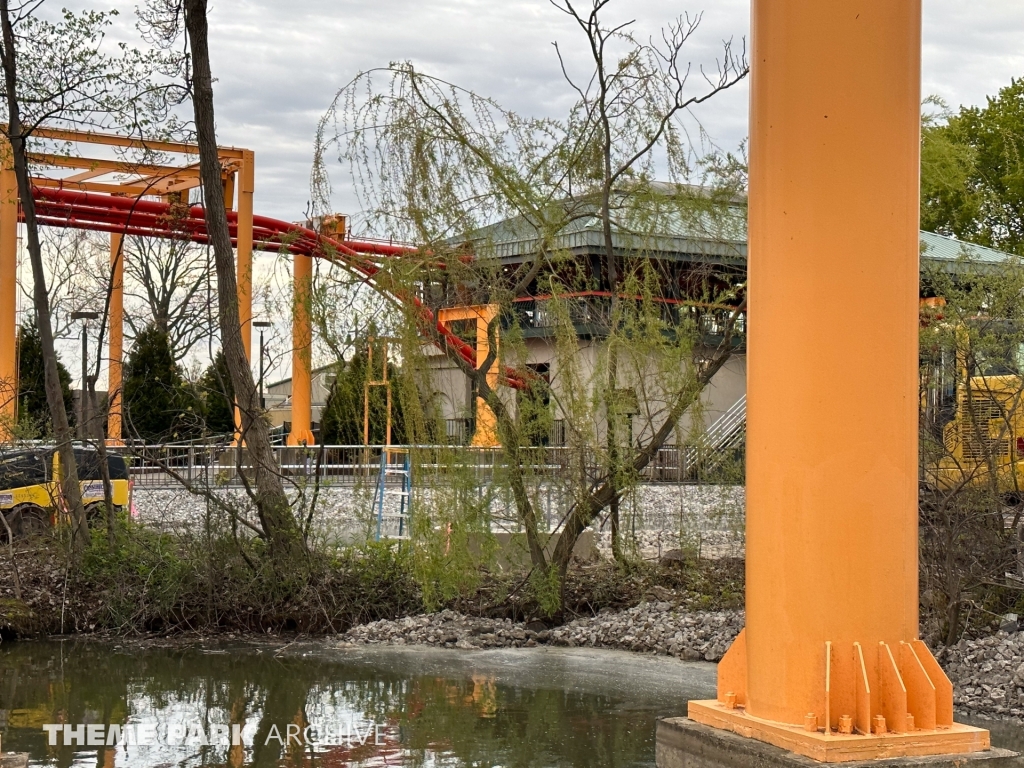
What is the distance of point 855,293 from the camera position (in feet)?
12.7

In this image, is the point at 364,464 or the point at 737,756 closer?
the point at 737,756

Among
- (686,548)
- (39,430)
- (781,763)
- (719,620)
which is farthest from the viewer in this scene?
(39,430)

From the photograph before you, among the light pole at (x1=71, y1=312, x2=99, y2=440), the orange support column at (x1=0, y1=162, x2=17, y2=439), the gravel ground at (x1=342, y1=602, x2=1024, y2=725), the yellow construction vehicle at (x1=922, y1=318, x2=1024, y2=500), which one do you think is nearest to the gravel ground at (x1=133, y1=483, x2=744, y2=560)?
the gravel ground at (x1=342, y1=602, x2=1024, y2=725)

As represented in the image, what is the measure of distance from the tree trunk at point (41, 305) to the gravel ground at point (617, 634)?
3.66 metres

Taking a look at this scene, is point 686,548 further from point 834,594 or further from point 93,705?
point 834,594

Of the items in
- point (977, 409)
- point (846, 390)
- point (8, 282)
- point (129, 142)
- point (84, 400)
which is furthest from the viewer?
point (8, 282)

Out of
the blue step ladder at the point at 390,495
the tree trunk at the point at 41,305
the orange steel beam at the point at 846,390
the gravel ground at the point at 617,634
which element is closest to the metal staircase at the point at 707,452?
the gravel ground at the point at 617,634

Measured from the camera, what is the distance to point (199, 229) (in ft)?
105

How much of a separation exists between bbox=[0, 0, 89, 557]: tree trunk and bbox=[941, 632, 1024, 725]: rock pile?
877cm

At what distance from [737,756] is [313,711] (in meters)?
4.92

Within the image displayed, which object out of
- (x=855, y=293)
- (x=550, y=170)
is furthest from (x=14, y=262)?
(x=855, y=293)

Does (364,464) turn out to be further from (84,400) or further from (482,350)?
(84,400)

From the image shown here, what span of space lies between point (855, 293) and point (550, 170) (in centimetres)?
729

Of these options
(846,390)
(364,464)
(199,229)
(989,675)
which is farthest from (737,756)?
(199,229)
